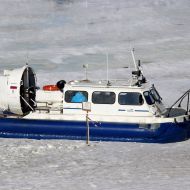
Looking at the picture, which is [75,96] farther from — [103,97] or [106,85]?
[106,85]

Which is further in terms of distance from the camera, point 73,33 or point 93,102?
point 73,33

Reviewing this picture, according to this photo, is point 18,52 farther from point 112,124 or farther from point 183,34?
point 112,124

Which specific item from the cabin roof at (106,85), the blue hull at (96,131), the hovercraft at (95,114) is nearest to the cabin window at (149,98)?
the hovercraft at (95,114)

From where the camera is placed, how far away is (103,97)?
1252 centimetres

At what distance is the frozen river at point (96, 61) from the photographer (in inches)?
379

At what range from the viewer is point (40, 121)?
495 inches

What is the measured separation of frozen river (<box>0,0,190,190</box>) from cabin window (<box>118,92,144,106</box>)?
44.0 inches

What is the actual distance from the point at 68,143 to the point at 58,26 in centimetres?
1956

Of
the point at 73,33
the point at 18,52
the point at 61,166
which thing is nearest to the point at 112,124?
the point at 61,166

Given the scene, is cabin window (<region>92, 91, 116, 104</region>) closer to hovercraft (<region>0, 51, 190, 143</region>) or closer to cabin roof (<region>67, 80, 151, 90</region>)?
hovercraft (<region>0, 51, 190, 143</region>)

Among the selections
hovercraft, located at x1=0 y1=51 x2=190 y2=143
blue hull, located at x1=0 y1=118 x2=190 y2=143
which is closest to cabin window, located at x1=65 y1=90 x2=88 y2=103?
hovercraft, located at x1=0 y1=51 x2=190 y2=143

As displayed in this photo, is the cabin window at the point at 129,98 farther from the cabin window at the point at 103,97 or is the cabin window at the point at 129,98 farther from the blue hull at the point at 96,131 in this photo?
the blue hull at the point at 96,131

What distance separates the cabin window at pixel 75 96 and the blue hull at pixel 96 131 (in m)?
0.58

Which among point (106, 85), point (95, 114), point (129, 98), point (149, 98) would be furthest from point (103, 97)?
point (149, 98)
